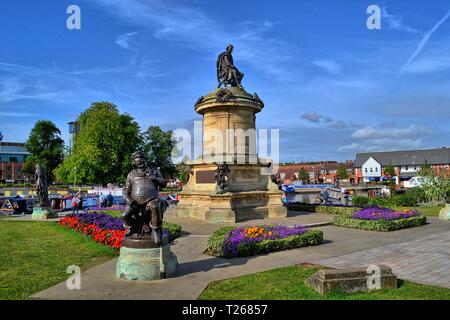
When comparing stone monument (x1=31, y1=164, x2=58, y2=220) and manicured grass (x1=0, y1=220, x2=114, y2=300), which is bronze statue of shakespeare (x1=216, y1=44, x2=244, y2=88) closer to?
manicured grass (x1=0, y1=220, x2=114, y2=300)

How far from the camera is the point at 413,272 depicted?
8711 millimetres

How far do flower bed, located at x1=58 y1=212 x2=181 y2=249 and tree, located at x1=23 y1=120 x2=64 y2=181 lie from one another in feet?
207

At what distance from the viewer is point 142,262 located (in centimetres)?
777

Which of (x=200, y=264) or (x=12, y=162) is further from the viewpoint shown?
(x=12, y=162)

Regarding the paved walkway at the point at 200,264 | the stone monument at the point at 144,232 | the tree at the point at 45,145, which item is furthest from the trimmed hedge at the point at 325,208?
the tree at the point at 45,145

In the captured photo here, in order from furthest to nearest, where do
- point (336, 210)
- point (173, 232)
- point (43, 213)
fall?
point (43, 213) → point (336, 210) → point (173, 232)

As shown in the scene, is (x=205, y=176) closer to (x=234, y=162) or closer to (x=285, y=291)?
(x=234, y=162)

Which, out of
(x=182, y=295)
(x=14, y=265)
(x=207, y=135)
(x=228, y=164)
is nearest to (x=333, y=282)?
(x=182, y=295)

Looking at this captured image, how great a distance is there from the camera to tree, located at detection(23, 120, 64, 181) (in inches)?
2930

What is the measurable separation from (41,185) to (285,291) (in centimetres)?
1897

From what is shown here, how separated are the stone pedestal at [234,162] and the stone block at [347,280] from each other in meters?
10.9

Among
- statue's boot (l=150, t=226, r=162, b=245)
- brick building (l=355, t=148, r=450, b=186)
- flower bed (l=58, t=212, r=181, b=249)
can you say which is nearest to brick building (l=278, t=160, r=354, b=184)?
brick building (l=355, t=148, r=450, b=186)

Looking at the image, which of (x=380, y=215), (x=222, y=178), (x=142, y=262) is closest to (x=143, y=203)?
(x=142, y=262)

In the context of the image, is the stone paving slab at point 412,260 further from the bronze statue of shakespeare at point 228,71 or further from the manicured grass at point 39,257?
the bronze statue of shakespeare at point 228,71
